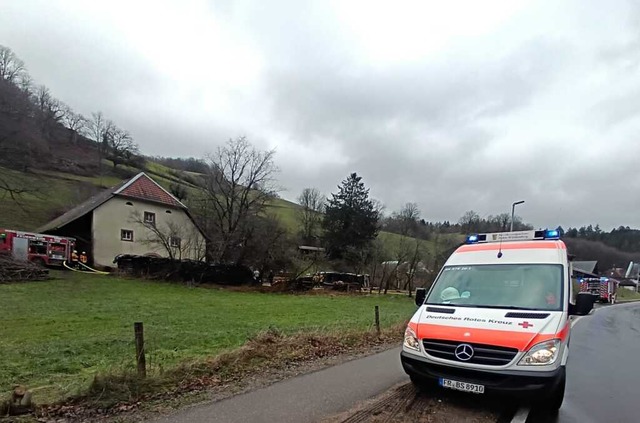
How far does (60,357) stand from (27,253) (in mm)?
29245

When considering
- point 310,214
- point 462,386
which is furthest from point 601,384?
point 310,214

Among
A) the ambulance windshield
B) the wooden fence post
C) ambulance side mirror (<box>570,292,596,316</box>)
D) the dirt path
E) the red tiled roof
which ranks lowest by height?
the dirt path

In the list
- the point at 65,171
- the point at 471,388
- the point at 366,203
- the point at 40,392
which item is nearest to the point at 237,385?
the point at 40,392

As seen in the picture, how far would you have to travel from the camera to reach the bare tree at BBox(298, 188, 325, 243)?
73.8 metres

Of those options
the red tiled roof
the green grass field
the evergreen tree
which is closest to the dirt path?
the green grass field

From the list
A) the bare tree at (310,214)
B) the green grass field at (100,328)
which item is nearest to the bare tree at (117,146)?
the bare tree at (310,214)

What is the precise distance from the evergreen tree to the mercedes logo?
50700mm

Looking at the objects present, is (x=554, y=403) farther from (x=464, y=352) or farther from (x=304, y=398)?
(x=304, y=398)

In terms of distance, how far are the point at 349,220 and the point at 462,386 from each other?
54.0 meters

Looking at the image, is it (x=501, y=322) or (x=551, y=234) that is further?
(x=551, y=234)

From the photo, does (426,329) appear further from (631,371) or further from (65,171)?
(65,171)

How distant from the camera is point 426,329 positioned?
601cm

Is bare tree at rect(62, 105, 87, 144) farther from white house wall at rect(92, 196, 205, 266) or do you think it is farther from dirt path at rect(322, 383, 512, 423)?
dirt path at rect(322, 383, 512, 423)

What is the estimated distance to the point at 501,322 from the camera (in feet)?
18.6
